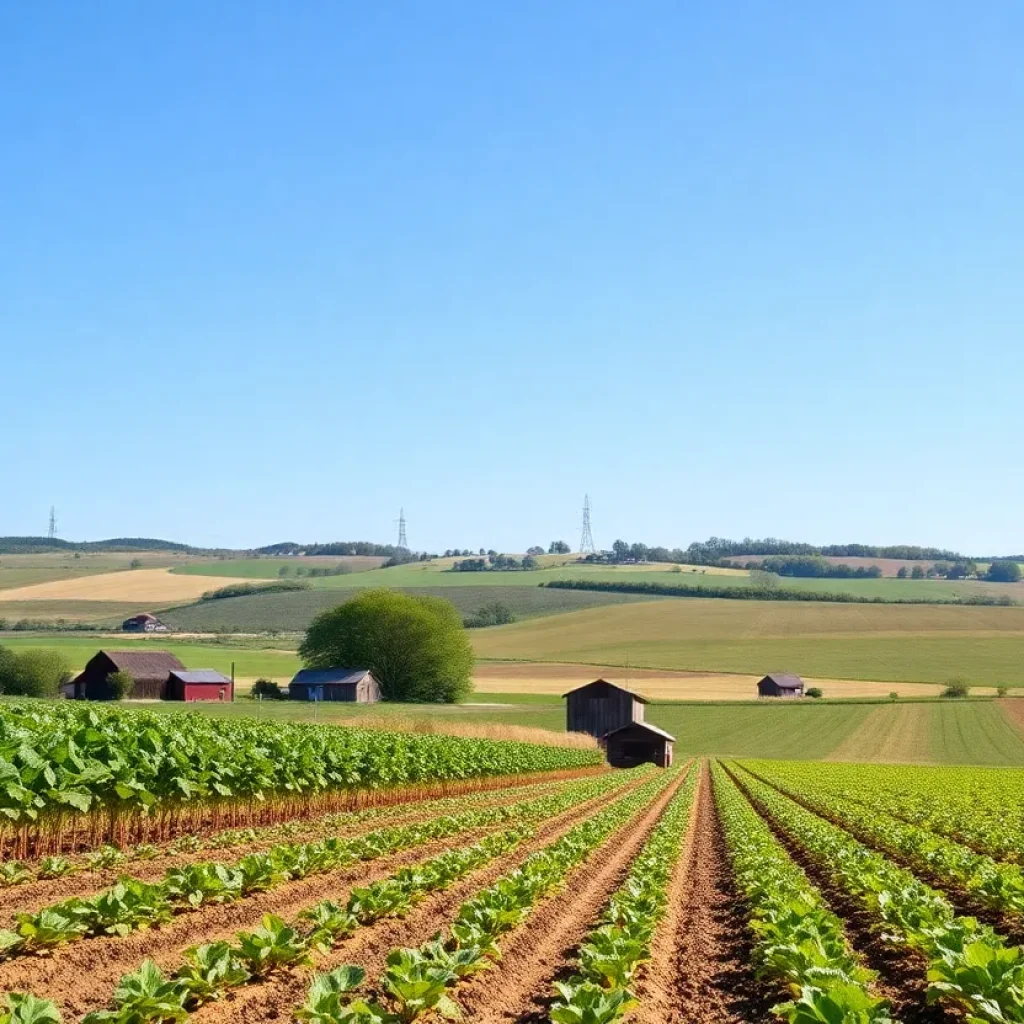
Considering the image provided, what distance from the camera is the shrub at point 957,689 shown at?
107 metres

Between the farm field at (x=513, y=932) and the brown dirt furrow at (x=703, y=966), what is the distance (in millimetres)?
42

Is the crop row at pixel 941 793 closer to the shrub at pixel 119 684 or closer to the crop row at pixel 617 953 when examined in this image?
the crop row at pixel 617 953

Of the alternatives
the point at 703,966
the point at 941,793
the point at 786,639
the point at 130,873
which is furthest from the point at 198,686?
the point at 703,966

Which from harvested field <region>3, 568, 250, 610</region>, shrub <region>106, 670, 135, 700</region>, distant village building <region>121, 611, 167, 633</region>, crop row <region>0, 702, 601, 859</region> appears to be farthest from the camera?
harvested field <region>3, 568, 250, 610</region>

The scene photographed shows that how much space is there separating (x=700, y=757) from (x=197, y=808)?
210 ft

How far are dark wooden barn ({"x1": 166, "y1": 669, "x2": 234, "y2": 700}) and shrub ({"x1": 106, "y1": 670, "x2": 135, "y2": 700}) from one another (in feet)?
11.6

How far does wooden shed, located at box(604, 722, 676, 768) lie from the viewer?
77.2 metres

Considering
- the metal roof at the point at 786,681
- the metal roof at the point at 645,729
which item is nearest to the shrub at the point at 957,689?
the metal roof at the point at 786,681

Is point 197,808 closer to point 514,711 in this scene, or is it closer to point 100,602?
point 514,711

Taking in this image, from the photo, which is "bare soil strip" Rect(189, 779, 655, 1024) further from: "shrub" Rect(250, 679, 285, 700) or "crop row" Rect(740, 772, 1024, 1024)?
"shrub" Rect(250, 679, 285, 700)

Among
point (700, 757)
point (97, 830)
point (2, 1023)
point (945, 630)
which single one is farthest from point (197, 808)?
point (945, 630)

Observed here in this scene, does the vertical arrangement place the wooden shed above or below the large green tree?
below

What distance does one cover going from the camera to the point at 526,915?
45.1 ft

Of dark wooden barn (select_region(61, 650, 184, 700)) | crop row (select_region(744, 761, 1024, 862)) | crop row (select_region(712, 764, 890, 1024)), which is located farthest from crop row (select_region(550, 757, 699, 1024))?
dark wooden barn (select_region(61, 650, 184, 700))
